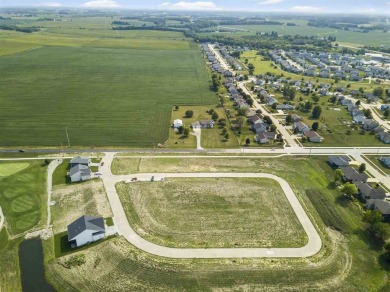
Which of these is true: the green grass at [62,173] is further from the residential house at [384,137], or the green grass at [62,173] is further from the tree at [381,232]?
the residential house at [384,137]

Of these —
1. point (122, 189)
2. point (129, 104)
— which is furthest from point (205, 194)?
point (129, 104)

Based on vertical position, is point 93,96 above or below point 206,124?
below

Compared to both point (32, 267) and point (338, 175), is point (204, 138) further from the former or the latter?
point (32, 267)

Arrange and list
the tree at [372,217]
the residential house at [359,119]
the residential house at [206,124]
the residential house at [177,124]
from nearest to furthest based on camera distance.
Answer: the tree at [372,217]
the residential house at [177,124]
the residential house at [206,124]
the residential house at [359,119]

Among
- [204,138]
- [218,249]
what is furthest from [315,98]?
[218,249]

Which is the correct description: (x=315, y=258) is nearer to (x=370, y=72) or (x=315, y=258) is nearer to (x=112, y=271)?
(x=112, y=271)

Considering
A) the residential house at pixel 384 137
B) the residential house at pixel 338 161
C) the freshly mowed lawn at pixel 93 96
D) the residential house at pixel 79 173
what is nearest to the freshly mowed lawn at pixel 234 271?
the residential house at pixel 79 173
